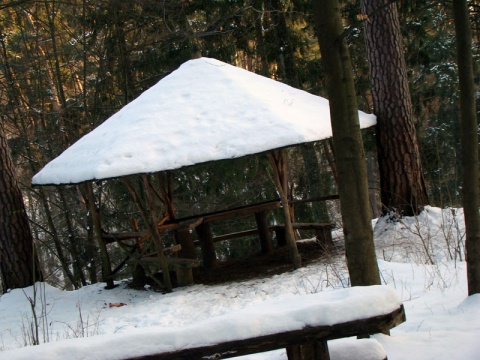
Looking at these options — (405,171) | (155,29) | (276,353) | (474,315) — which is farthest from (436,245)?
(155,29)

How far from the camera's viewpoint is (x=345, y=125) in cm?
373

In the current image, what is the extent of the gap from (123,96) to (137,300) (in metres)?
9.05

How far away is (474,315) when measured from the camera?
424cm

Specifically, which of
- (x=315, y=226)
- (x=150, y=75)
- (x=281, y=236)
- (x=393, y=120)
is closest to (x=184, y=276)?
(x=315, y=226)

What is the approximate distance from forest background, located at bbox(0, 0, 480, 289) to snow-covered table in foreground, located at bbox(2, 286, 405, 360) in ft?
40.1

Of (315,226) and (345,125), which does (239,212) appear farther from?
(345,125)

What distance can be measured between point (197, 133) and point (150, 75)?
8934mm

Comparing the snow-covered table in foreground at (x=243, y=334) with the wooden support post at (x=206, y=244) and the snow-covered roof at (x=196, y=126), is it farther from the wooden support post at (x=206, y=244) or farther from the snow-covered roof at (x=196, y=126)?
the wooden support post at (x=206, y=244)

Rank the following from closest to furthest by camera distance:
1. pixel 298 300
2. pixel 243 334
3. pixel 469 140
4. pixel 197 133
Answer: pixel 243 334, pixel 298 300, pixel 469 140, pixel 197 133

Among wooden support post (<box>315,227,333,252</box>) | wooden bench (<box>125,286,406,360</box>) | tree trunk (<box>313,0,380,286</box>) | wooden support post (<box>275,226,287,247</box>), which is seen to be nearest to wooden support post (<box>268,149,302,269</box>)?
wooden support post (<box>315,227,333,252</box>)

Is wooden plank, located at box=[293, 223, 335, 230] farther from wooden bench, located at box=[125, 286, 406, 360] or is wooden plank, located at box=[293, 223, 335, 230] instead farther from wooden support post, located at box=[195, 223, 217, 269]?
wooden bench, located at box=[125, 286, 406, 360]

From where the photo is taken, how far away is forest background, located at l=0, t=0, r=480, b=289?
15.1 meters

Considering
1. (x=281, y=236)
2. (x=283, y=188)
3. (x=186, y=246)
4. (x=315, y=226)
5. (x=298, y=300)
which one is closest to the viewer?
(x=298, y=300)

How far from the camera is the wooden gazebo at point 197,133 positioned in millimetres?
8219
